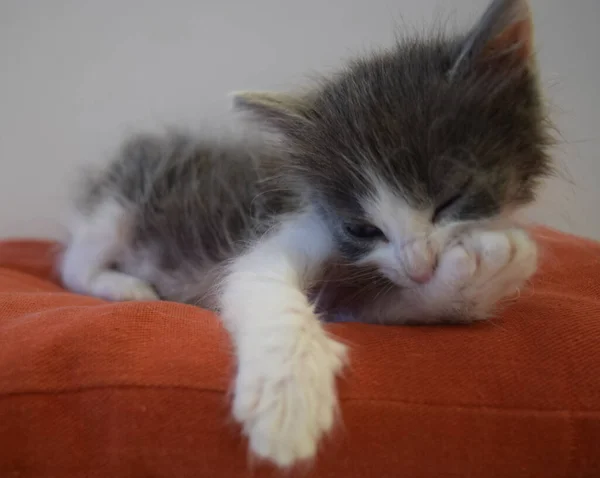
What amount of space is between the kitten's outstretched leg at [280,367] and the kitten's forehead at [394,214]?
0.23m

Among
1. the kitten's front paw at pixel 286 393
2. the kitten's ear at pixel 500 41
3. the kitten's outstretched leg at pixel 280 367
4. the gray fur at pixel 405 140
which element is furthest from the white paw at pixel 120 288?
the kitten's ear at pixel 500 41

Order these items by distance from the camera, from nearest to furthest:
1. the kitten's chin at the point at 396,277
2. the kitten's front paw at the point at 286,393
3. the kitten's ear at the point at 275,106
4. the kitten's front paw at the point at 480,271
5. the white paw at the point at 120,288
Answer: the kitten's front paw at the point at 286,393
the kitten's front paw at the point at 480,271
the kitten's chin at the point at 396,277
the kitten's ear at the point at 275,106
the white paw at the point at 120,288

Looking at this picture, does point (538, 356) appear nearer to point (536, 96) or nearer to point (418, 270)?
point (418, 270)

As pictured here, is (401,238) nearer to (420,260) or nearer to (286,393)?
(420,260)

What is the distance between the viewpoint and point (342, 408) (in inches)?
31.0

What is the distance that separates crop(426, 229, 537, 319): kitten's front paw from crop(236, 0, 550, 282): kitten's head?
47mm

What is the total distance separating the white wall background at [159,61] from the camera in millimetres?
2201

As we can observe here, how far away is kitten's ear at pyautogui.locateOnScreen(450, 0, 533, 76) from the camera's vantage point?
3.50 feet

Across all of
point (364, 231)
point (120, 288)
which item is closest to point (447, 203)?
point (364, 231)

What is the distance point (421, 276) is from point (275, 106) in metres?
0.59

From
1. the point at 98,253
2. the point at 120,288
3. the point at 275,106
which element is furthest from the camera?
the point at 98,253

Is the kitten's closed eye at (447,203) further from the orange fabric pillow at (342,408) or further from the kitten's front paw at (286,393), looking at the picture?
the kitten's front paw at (286,393)

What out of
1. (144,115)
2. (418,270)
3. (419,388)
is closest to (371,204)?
(418,270)

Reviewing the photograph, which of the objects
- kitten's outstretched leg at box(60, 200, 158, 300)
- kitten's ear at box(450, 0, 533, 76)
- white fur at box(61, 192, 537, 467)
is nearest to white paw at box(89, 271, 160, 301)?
kitten's outstretched leg at box(60, 200, 158, 300)
